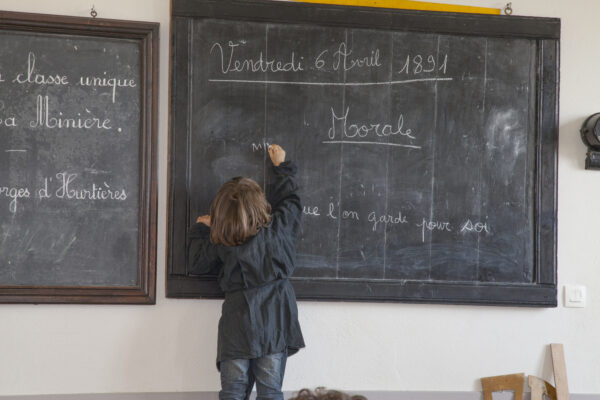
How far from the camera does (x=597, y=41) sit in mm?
2494

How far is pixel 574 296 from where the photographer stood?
96.6 inches

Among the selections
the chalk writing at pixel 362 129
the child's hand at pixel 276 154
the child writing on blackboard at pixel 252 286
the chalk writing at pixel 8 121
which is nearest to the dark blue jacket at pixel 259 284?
the child writing on blackboard at pixel 252 286

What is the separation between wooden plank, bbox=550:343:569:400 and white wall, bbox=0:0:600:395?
0.05 meters

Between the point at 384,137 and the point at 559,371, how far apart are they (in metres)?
1.26

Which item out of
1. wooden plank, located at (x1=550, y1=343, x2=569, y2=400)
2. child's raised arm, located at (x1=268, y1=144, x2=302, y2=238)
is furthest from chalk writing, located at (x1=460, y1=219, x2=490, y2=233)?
child's raised arm, located at (x1=268, y1=144, x2=302, y2=238)

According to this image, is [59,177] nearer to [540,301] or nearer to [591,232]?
[540,301]

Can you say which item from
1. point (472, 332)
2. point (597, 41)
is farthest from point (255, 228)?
point (597, 41)

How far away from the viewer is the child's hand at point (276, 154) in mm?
2268

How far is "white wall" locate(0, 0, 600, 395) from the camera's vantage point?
7.36 ft

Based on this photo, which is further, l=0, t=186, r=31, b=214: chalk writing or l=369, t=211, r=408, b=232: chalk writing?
l=369, t=211, r=408, b=232: chalk writing

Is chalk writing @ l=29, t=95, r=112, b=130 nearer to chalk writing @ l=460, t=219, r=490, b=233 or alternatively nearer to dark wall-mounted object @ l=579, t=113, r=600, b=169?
chalk writing @ l=460, t=219, r=490, b=233

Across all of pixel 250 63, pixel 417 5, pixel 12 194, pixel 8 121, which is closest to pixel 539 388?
pixel 417 5

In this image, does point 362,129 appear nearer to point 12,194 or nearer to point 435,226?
point 435,226

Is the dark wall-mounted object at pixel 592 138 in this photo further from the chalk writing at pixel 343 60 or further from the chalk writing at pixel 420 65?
the chalk writing at pixel 343 60
